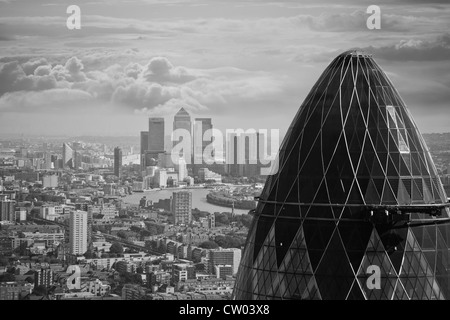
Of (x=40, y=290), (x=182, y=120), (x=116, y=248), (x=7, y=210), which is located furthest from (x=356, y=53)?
(x=7, y=210)

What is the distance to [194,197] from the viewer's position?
70.1m

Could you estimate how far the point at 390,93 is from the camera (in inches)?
1033

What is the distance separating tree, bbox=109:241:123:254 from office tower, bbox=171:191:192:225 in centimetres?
488

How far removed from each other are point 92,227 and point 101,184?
6.51 meters

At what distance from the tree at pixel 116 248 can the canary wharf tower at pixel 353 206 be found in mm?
49321

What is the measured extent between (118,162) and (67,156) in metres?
3.43

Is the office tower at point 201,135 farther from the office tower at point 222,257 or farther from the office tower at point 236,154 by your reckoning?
the office tower at point 222,257

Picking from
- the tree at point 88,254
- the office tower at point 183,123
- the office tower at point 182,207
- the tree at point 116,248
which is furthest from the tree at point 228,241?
the tree at point 116,248

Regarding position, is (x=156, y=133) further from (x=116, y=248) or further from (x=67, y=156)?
(x=116, y=248)

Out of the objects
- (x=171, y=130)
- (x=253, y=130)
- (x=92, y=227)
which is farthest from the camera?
(x=92, y=227)

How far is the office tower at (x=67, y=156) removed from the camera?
199ft

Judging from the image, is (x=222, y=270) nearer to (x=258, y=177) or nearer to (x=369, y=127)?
(x=258, y=177)
